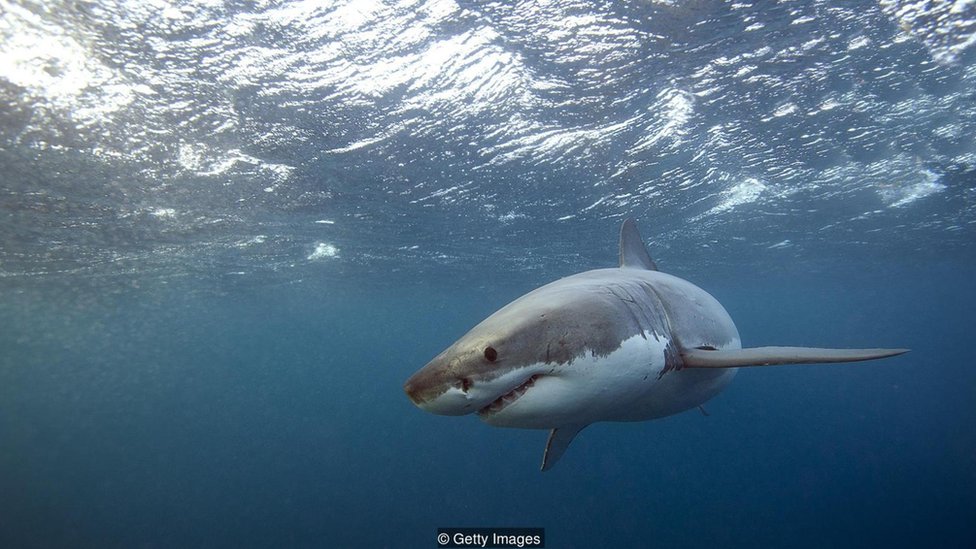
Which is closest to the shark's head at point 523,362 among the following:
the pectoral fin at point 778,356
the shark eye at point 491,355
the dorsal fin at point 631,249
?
the shark eye at point 491,355

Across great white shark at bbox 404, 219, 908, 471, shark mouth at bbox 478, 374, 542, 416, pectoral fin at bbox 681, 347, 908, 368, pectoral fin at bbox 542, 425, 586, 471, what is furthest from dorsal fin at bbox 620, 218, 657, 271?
shark mouth at bbox 478, 374, 542, 416

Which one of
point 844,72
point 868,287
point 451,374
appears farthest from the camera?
point 868,287

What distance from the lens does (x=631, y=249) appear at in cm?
677

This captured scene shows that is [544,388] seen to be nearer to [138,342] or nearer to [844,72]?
[844,72]

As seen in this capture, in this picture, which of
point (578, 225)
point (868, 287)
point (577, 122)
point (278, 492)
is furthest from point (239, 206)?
point (868, 287)

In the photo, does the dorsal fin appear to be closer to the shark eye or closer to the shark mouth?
the shark mouth

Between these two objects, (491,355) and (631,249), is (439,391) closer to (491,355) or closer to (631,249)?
(491,355)

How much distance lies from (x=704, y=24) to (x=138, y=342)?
7319 centimetres

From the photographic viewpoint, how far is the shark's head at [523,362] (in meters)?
2.50

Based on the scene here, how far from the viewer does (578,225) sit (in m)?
20.9

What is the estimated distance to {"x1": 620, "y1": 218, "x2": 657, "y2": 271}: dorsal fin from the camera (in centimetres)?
668

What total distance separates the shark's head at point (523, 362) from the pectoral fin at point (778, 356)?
0.81 m

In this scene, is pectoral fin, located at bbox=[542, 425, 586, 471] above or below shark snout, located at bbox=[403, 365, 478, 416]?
below

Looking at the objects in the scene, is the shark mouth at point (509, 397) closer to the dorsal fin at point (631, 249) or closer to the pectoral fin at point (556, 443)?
the pectoral fin at point (556, 443)
